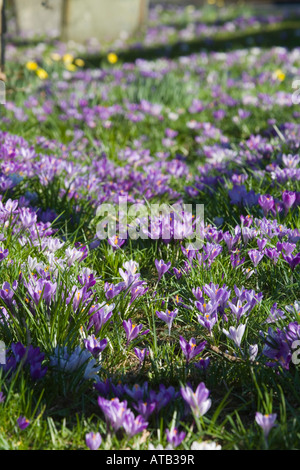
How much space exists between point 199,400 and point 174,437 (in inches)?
6.4

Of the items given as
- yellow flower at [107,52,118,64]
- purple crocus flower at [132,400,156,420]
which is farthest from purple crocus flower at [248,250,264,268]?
yellow flower at [107,52,118,64]

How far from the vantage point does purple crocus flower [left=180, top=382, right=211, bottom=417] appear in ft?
6.40

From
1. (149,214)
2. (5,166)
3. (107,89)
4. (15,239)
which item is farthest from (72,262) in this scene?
(107,89)

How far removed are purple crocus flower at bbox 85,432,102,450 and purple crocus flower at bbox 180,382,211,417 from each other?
1.11 feet

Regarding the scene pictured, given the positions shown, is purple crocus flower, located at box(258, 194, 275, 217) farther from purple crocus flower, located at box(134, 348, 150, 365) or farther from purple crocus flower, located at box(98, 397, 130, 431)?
purple crocus flower, located at box(98, 397, 130, 431)

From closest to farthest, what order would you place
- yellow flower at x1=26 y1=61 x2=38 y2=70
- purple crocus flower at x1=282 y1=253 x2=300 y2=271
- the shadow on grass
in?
purple crocus flower at x1=282 y1=253 x2=300 y2=271 → yellow flower at x1=26 y1=61 x2=38 y2=70 → the shadow on grass

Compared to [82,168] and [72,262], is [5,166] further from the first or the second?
[72,262]

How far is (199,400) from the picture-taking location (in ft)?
6.44

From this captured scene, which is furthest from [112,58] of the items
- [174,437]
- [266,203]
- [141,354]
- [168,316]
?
[174,437]

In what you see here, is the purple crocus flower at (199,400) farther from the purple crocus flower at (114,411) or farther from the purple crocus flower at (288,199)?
the purple crocus flower at (288,199)

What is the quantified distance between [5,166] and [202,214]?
4.63 ft

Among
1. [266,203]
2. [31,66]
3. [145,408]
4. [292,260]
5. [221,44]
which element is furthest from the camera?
[221,44]

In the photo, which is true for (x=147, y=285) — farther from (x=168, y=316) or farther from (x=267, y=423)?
(x=267, y=423)

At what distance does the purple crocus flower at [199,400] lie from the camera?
1950 millimetres
